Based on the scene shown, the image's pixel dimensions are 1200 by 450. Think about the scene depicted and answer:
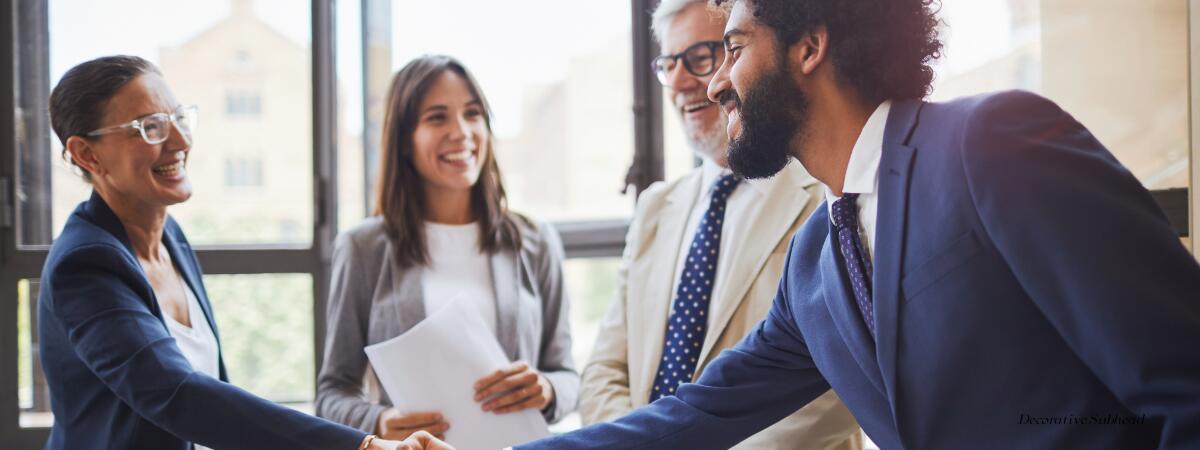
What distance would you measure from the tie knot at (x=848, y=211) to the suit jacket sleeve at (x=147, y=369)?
1002 mm

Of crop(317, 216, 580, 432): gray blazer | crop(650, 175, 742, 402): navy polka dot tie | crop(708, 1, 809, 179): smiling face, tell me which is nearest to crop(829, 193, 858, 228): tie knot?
crop(708, 1, 809, 179): smiling face

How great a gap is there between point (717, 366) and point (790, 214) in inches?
14.2

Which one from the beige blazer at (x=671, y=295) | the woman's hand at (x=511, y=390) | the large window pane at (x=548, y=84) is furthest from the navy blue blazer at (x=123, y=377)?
the large window pane at (x=548, y=84)

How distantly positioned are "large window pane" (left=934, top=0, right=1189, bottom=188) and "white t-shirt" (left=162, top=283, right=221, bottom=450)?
1.69m

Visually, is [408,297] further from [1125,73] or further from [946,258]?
[1125,73]

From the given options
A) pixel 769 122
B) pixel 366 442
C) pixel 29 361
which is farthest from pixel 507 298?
pixel 29 361

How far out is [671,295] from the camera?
1912mm

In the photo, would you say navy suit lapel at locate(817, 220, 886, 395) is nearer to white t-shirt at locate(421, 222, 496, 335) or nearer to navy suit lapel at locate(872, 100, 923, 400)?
navy suit lapel at locate(872, 100, 923, 400)

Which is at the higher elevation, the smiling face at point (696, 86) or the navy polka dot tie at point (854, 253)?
the smiling face at point (696, 86)

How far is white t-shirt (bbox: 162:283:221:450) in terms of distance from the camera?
71.8 inches

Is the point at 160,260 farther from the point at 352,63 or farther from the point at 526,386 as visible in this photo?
the point at 352,63

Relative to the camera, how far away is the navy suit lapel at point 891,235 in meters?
1.13

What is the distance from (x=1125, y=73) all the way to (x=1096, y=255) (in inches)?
53.8

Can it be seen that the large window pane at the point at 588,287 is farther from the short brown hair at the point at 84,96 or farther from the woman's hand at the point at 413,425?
the short brown hair at the point at 84,96
